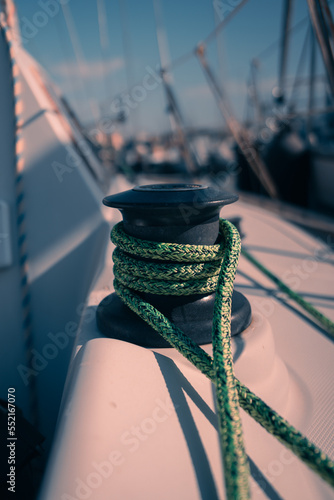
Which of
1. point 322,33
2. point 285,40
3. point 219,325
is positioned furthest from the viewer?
point 285,40

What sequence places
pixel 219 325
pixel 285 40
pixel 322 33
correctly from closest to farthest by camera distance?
pixel 219 325 < pixel 322 33 < pixel 285 40

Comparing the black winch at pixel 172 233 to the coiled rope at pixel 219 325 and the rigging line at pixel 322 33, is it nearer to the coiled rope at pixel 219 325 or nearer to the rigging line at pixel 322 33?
the coiled rope at pixel 219 325

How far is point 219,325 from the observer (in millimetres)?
665

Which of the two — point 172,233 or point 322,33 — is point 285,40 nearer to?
point 322,33

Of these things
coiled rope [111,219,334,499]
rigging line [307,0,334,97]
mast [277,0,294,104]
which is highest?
mast [277,0,294,104]

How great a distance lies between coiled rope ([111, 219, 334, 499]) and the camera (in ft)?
1.67

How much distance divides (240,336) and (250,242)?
1198 millimetres

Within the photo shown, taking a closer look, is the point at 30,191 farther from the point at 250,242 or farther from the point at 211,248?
the point at 250,242

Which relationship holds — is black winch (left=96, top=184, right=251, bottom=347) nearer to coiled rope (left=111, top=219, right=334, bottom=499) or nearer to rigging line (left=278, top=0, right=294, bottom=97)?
coiled rope (left=111, top=219, right=334, bottom=499)

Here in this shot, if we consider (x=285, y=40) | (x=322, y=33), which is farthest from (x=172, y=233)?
(x=285, y=40)

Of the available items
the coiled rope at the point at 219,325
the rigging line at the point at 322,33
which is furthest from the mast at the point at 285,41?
the coiled rope at the point at 219,325

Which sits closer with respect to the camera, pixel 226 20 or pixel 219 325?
pixel 219 325

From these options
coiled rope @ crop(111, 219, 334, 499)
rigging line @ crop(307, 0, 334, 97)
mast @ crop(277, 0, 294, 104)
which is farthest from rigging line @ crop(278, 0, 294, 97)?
coiled rope @ crop(111, 219, 334, 499)

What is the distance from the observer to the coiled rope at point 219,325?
1.67 ft
